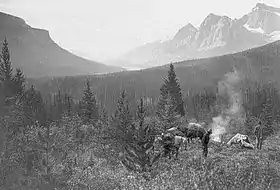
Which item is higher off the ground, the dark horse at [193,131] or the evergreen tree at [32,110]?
the dark horse at [193,131]

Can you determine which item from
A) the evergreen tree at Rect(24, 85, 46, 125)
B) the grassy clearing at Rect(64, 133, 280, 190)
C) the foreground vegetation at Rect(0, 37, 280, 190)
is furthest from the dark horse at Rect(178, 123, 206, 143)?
the evergreen tree at Rect(24, 85, 46, 125)

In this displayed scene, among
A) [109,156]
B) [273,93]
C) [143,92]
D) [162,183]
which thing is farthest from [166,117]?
[143,92]

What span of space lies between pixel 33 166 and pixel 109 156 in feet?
26.6

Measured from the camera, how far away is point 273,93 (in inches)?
5610

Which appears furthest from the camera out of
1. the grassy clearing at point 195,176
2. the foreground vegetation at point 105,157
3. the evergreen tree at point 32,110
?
the evergreen tree at point 32,110

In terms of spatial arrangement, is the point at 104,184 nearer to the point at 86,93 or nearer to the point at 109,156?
the point at 109,156

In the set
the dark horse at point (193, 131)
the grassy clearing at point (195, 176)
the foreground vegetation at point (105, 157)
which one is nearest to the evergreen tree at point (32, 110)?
the foreground vegetation at point (105, 157)

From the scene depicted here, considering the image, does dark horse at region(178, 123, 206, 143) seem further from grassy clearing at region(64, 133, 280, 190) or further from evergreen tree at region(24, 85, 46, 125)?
evergreen tree at region(24, 85, 46, 125)

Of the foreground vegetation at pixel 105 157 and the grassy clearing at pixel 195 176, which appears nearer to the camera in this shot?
the grassy clearing at pixel 195 176

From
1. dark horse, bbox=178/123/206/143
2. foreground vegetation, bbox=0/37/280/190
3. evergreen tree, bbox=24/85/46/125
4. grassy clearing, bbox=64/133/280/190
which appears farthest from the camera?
evergreen tree, bbox=24/85/46/125

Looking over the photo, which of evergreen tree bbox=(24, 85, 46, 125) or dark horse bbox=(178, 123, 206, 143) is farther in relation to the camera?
evergreen tree bbox=(24, 85, 46, 125)

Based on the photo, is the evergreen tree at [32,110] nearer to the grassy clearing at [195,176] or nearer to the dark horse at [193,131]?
the grassy clearing at [195,176]

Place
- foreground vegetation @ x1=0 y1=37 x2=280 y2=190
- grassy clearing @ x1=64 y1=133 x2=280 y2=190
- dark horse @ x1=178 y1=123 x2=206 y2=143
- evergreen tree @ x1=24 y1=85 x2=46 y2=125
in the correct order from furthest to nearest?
evergreen tree @ x1=24 y1=85 x2=46 y2=125 → dark horse @ x1=178 y1=123 x2=206 y2=143 → foreground vegetation @ x1=0 y1=37 x2=280 y2=190 → grassy clearing @ x1=64 y1=133 x2=280 y2=190

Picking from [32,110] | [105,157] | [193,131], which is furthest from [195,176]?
[32,110]
